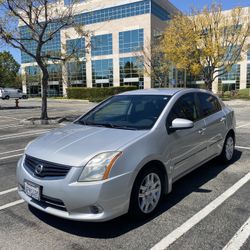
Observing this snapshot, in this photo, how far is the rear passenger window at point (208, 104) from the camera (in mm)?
5383

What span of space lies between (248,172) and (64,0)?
1384 centimetres

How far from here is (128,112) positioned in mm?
4762

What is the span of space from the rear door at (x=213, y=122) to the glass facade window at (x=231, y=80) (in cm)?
5492

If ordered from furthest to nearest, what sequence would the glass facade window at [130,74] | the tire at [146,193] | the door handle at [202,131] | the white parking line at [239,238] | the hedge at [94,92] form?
the glass facade window at [130,74] → the hedge at [94,92] → the door handle at [202,131] → the tire at [146,193] → the white parking line at [239,238]

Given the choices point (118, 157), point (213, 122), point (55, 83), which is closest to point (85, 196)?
point (118, 157)

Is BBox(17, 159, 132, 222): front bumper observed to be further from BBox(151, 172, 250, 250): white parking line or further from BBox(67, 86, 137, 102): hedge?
BBox(67, 86, 137, 102): hedge

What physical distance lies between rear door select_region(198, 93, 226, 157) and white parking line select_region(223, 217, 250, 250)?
1877 mm

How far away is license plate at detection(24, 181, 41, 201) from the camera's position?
137 inches

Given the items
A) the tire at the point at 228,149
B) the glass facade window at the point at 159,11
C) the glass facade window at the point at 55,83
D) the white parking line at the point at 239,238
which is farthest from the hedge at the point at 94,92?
the white parking line at the point at 239,238

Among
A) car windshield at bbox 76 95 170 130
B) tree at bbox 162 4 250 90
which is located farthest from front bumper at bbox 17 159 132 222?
→ tree at bbox 162 4 250 90

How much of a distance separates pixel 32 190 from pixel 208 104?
3584mm

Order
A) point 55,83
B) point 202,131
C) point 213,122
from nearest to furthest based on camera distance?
point 202,131, point 213,122, point 55,83

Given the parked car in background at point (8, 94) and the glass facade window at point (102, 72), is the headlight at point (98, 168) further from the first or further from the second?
the glass facade window at point (102, 72)

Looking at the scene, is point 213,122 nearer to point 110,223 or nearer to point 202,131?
point 202,131
